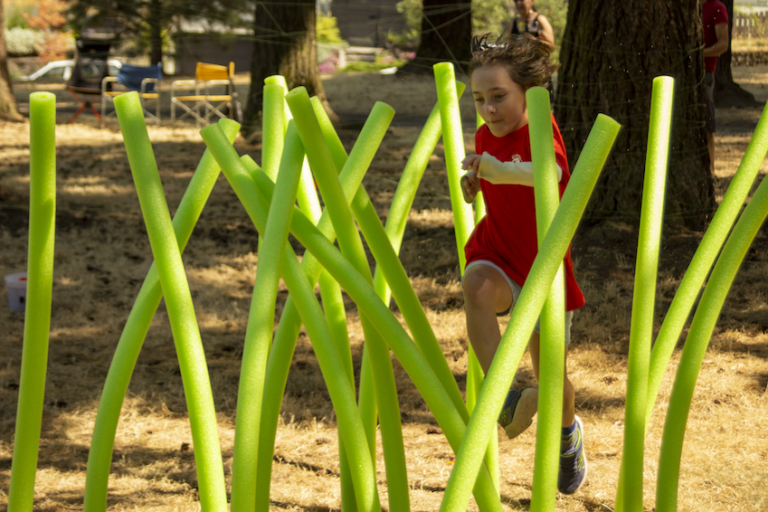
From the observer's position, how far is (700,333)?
170cm

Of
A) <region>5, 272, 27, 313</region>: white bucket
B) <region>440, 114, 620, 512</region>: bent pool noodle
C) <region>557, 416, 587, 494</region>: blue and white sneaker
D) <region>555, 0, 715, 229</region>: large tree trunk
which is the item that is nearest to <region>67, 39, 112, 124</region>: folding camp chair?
<region>5, 272, 27, 313</region>: white bucket

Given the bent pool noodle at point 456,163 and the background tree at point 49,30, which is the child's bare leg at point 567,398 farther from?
the background tree at point 49,30

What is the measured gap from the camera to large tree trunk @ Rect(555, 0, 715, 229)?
16.0 feet

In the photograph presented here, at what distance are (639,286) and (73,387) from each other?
9.48 feet

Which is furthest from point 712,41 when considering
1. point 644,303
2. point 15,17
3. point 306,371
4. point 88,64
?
point 15,17

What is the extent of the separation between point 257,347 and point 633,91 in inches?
164

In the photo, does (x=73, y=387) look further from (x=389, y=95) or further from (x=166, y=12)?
(x=389, y=95)

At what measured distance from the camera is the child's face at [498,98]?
7.50 feet

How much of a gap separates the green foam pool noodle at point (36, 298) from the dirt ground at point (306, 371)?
3.24 feet

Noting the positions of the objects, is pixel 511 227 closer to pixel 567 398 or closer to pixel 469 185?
pixel 469 185

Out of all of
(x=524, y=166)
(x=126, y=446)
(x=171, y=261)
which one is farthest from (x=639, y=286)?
(x=126, y=446)

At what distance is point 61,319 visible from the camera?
178 inches

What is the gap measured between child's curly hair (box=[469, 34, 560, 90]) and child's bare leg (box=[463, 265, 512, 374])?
590 millimetres

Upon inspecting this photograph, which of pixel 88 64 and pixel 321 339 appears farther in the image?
pixel 88 64
